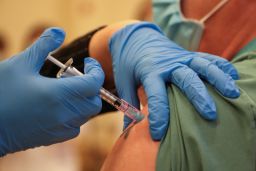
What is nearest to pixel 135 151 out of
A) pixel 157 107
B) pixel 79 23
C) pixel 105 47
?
pixel 157 107

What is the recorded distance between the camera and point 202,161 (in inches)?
27.0

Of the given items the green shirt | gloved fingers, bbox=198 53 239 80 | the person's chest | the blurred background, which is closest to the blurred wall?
the blurred background

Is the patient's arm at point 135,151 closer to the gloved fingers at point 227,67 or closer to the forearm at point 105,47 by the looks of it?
the gloved fingers at point 227,67

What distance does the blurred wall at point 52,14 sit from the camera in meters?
2.87

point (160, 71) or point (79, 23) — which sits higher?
point (160, 71)

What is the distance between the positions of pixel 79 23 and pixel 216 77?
2.44 metres

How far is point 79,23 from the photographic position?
3105mm

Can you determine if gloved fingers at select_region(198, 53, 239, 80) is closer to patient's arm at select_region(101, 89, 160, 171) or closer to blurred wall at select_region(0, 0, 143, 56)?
patient's arm at select_region(101, 89, 160, 171)

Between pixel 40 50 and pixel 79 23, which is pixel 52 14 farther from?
pixel 40 50

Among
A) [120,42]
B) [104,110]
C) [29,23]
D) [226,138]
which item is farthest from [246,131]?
[29,23]

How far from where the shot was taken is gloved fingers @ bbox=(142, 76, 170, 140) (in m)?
0.77

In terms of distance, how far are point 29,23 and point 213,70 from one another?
2436 mm

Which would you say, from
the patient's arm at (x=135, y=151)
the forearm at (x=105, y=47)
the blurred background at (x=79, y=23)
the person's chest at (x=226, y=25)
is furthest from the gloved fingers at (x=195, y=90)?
the blurred background at (x=79, y=23)

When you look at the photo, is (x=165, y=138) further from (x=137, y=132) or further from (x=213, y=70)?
(x=213, y=70)
